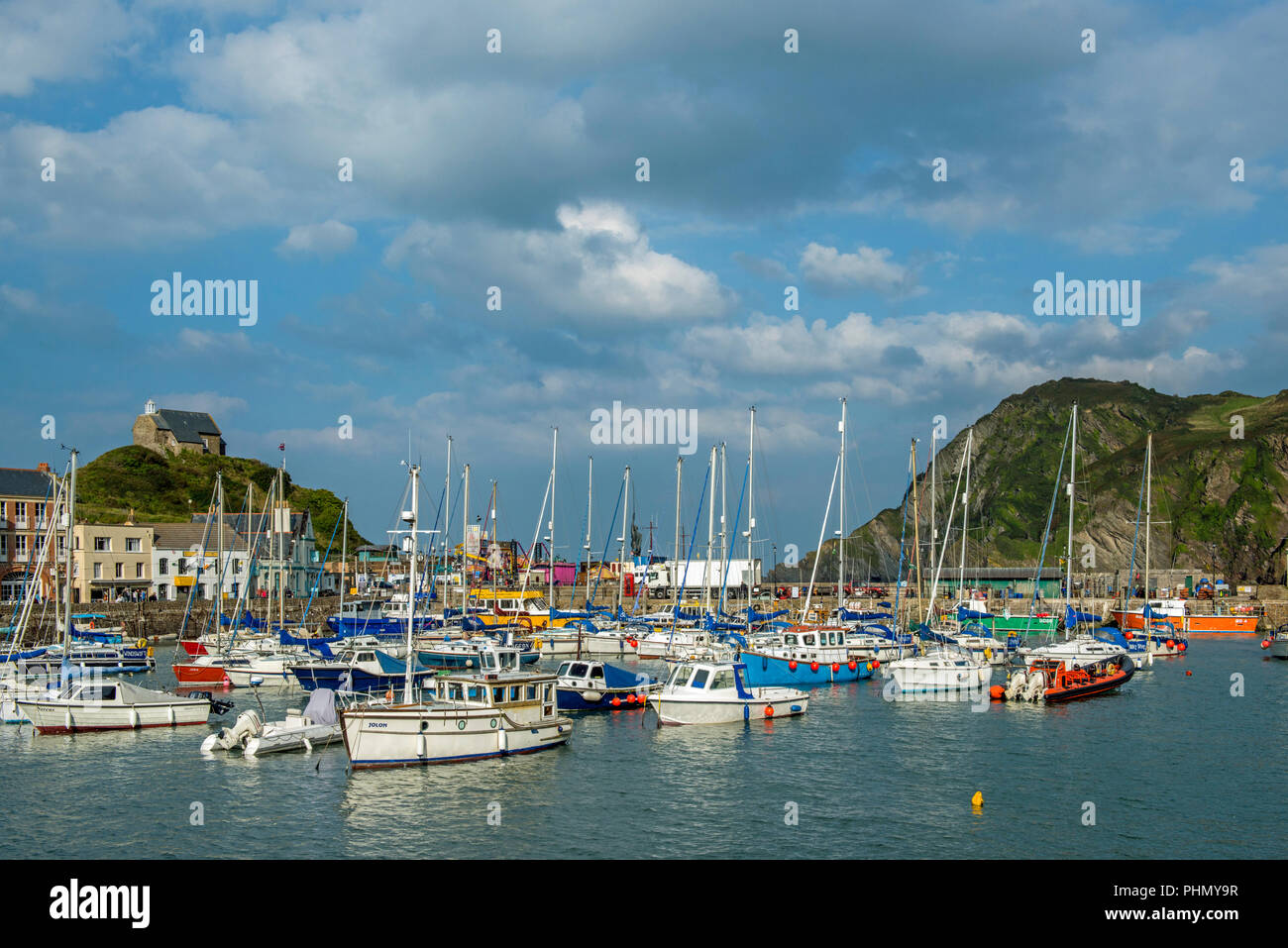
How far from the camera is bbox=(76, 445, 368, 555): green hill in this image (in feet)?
482

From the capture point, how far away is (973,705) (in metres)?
55.9

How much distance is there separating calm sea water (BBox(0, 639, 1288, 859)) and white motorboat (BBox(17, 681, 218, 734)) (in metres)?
1.11

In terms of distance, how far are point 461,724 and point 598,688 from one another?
14.6 m

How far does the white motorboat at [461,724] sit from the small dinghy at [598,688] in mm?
8755

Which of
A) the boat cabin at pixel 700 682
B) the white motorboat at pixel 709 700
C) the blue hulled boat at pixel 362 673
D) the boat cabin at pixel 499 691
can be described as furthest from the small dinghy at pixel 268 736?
the boat cabin at pixel 700 682

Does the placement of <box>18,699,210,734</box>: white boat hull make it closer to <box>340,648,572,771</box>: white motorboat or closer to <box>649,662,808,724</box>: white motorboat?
<box>340,648,572,771</box>: white motorboat

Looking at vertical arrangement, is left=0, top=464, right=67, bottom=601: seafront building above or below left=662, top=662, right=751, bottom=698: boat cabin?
above

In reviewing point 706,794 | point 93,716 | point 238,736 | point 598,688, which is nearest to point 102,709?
point 93,716

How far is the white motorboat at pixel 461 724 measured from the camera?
3684cm

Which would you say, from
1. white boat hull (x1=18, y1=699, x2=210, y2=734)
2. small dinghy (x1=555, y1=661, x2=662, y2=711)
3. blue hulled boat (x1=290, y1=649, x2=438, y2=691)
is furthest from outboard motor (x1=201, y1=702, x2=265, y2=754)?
small dinghy (x1=555, y1=661, x2=662, y2=711)
